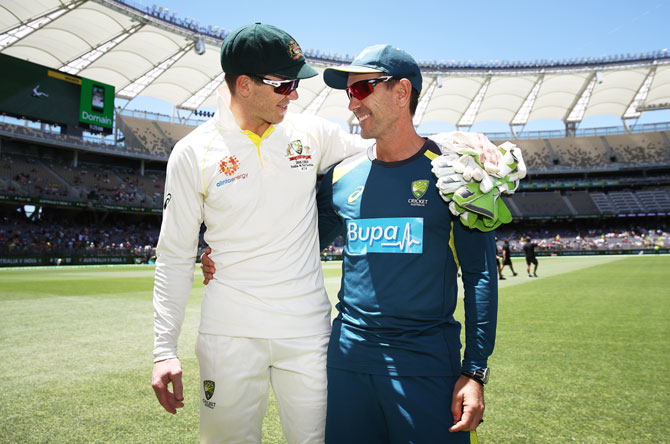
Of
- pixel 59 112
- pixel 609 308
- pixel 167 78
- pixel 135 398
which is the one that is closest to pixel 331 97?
pixel 167 78

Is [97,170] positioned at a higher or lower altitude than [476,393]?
higher

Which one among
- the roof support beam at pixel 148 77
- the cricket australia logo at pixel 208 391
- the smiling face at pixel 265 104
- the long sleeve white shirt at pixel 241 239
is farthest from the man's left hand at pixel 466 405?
the roof support beam at pixel 148 77

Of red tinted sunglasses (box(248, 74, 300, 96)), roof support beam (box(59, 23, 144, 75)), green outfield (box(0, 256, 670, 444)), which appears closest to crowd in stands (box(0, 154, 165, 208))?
roof support beam (box(59, 23, 144, 75))

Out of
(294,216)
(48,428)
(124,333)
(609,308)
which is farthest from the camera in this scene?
(609,308)

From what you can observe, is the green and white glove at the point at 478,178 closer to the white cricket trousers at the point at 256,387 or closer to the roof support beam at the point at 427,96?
the white cricket trousers at the point at 256,387

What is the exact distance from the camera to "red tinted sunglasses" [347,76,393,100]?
247 cm

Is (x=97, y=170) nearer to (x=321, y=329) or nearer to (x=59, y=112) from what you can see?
(x=59, y=112)

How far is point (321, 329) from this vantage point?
2.47 metres

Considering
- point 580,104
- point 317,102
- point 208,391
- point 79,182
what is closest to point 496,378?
point 208,391

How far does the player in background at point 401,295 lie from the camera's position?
82.4 inches

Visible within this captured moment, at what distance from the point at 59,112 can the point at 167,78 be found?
32.2 ft

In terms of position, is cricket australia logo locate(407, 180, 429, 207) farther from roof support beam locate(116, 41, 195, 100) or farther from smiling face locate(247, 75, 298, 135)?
roof support beam locate(116, 41, 195, 100)

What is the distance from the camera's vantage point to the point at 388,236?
230 centimetres

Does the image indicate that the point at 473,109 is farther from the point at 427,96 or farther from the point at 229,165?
the point at 229,165
